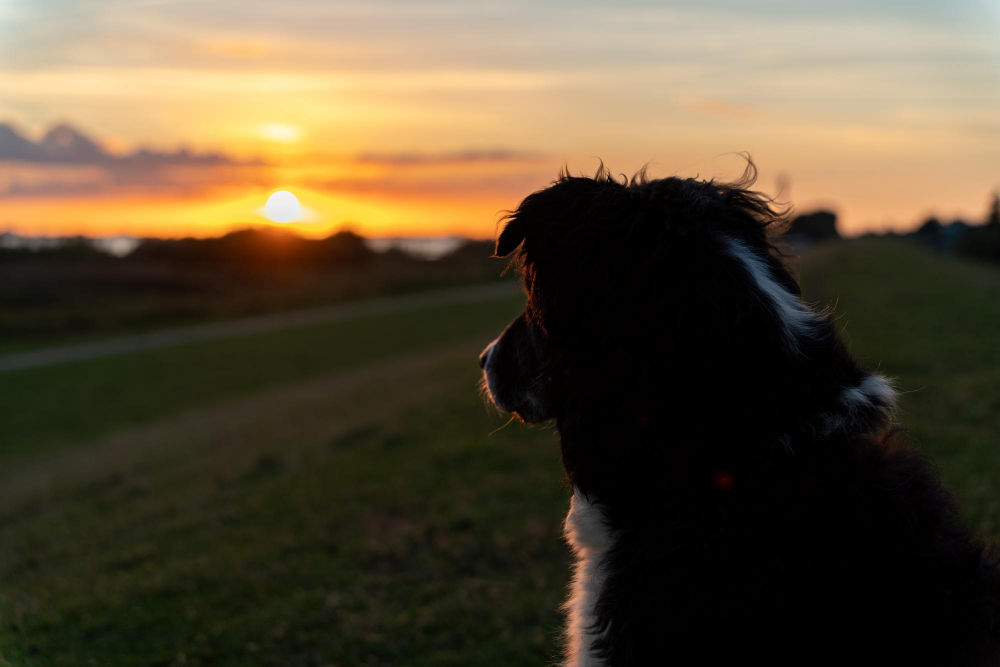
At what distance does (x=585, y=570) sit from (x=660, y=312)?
0.94 metres

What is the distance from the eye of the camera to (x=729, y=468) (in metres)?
2.21

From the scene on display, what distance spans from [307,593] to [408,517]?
1.73 m

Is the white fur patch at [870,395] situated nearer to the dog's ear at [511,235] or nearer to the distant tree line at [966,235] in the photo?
the dog's ear at [511,235]

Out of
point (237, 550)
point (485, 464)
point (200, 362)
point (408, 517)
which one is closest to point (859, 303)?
point (485, 464)

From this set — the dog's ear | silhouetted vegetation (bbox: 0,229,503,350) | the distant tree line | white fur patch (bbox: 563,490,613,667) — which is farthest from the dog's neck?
silhouetted vegetation (bbox: 0,229,503,350)

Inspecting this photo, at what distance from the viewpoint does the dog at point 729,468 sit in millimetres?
2064

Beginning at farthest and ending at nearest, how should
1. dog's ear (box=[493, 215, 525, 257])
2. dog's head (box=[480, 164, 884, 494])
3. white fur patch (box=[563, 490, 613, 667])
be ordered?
1. dog's ear (box=[493, 215, 525, 257])
2. white fur patch (box=[563, 490, 613, 667])
3. dog's head (box=[480, 164, 884, 494])

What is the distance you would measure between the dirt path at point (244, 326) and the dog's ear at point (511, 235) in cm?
2493

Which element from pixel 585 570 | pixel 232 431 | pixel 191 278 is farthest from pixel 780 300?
pixel 191 278

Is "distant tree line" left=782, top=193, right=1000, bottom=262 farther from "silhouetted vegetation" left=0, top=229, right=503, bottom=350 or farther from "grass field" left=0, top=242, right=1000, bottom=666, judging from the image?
"silhouetted vegetation" left=0, top=229, right=503, bottom=350

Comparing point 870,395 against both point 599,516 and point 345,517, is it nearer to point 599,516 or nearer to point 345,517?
point 599,516

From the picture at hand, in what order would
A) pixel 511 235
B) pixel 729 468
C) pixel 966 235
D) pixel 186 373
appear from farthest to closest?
pixel 186 373
pixel 966 235
pixel 511 235
pixel 729 468

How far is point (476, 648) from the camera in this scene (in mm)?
4656

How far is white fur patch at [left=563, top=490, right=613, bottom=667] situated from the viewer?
95.9 inches
